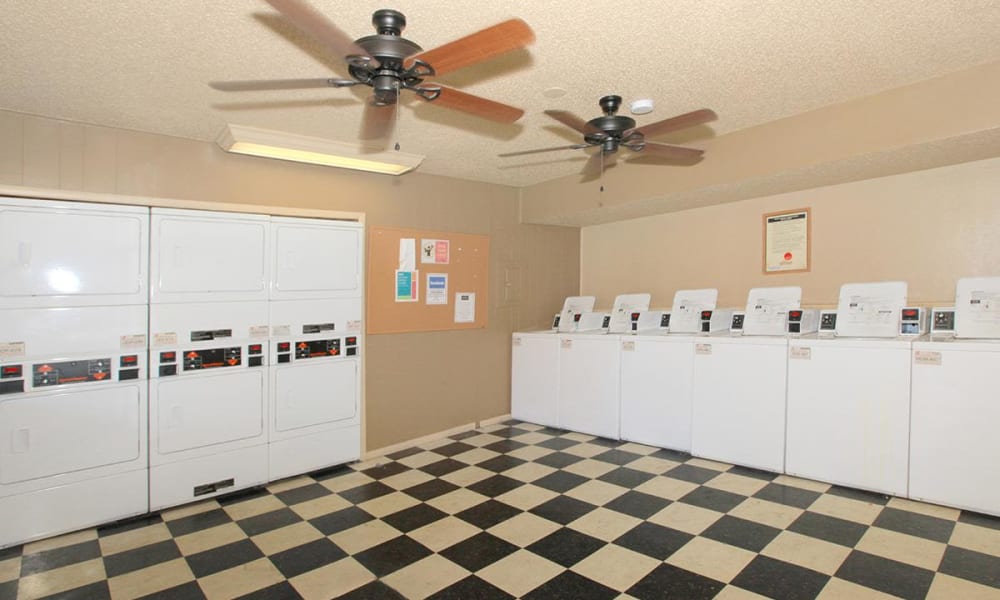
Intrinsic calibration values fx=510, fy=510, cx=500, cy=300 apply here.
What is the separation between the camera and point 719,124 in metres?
3.62

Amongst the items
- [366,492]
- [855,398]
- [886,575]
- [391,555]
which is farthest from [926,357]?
[366,492]

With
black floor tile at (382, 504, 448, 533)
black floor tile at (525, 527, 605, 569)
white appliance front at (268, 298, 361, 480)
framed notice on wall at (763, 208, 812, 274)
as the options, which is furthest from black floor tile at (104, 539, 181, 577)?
framed notice on wall at (763, 208, 812, 274)

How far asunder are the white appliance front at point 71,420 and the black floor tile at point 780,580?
3.54 metres

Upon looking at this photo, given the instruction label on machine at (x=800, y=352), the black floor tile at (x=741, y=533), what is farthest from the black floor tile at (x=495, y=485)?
the instruction label on machine at (x=800, y=352)

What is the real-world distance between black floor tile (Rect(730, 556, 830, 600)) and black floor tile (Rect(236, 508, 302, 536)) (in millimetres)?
2551

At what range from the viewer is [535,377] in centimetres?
539

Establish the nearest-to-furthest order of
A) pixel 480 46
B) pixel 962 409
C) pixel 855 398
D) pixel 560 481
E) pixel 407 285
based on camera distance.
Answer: pixel 480 46
pixel 962 409
pixel 855 398
pixel 560 481
pixel 407 285

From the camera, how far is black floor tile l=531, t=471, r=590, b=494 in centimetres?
364

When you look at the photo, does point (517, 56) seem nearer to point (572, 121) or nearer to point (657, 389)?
point (572, 121)

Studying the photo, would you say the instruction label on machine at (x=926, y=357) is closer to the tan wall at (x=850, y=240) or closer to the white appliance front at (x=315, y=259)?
the tan wall at (x=850, y=240)

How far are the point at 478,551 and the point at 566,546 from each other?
484 millimetres

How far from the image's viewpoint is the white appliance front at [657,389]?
14.1 feet

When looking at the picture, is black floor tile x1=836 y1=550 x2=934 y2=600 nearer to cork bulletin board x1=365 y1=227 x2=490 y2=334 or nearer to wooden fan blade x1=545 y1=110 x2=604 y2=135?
wooden fan blade x1=545 y1=110 x2=604 y2=135

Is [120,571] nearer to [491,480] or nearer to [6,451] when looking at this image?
[6,451]
